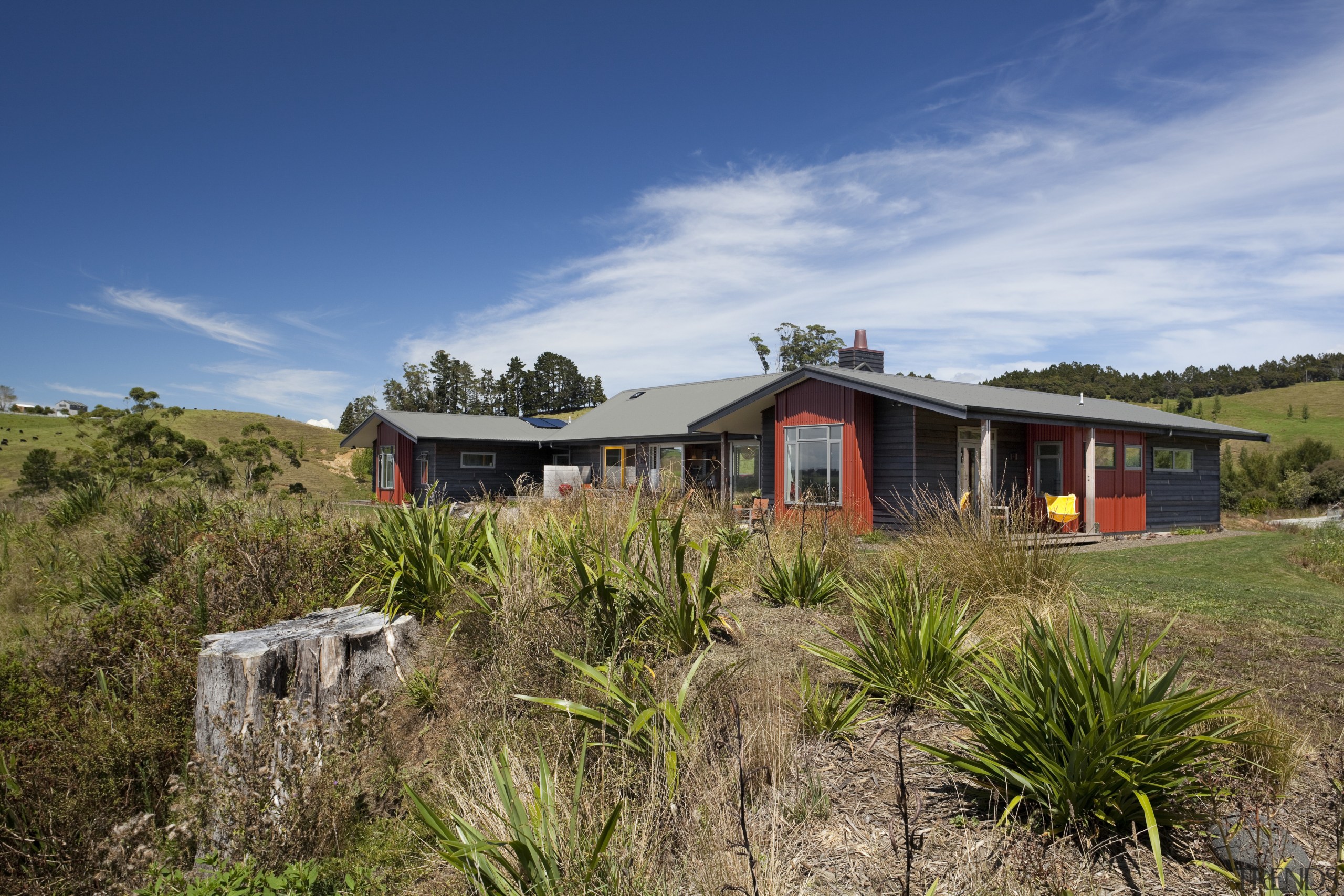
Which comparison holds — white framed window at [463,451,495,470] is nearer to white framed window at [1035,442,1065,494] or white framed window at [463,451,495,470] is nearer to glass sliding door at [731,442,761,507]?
glass sliding door at [731,442,761,507]

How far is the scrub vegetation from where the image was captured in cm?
295

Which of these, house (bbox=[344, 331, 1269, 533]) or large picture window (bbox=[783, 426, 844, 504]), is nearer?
house (bbox=[344, 331, 1269, 533])

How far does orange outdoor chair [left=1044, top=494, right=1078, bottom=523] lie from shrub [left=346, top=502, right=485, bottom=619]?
1316 cm

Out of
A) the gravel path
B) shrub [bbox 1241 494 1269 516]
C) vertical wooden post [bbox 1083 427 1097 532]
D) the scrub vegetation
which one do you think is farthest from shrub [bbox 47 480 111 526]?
shrub [bbox 1241 494 1269 516]

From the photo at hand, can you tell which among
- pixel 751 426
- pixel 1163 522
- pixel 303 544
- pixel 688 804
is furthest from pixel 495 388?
pixel 688 804

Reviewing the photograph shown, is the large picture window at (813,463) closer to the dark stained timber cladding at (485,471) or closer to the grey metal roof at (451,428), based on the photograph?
the dark stained timber cladding at (485,471)

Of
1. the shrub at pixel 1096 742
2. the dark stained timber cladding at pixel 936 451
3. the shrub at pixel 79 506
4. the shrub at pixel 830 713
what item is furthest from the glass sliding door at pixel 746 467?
the shrub at pixel 1096 742

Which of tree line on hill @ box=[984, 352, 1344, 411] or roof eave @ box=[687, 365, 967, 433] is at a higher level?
tree line on hill @ box=[984, 352, 1344, 411]

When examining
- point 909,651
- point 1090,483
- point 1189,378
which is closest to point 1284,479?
point 1090,483

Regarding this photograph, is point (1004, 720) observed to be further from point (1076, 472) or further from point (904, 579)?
point (1076, 472)

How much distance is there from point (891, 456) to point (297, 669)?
13042 mm

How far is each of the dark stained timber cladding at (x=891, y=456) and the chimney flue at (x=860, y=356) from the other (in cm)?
352

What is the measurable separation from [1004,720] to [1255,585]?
8037 millimetres

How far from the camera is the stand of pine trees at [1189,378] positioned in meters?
57.0
